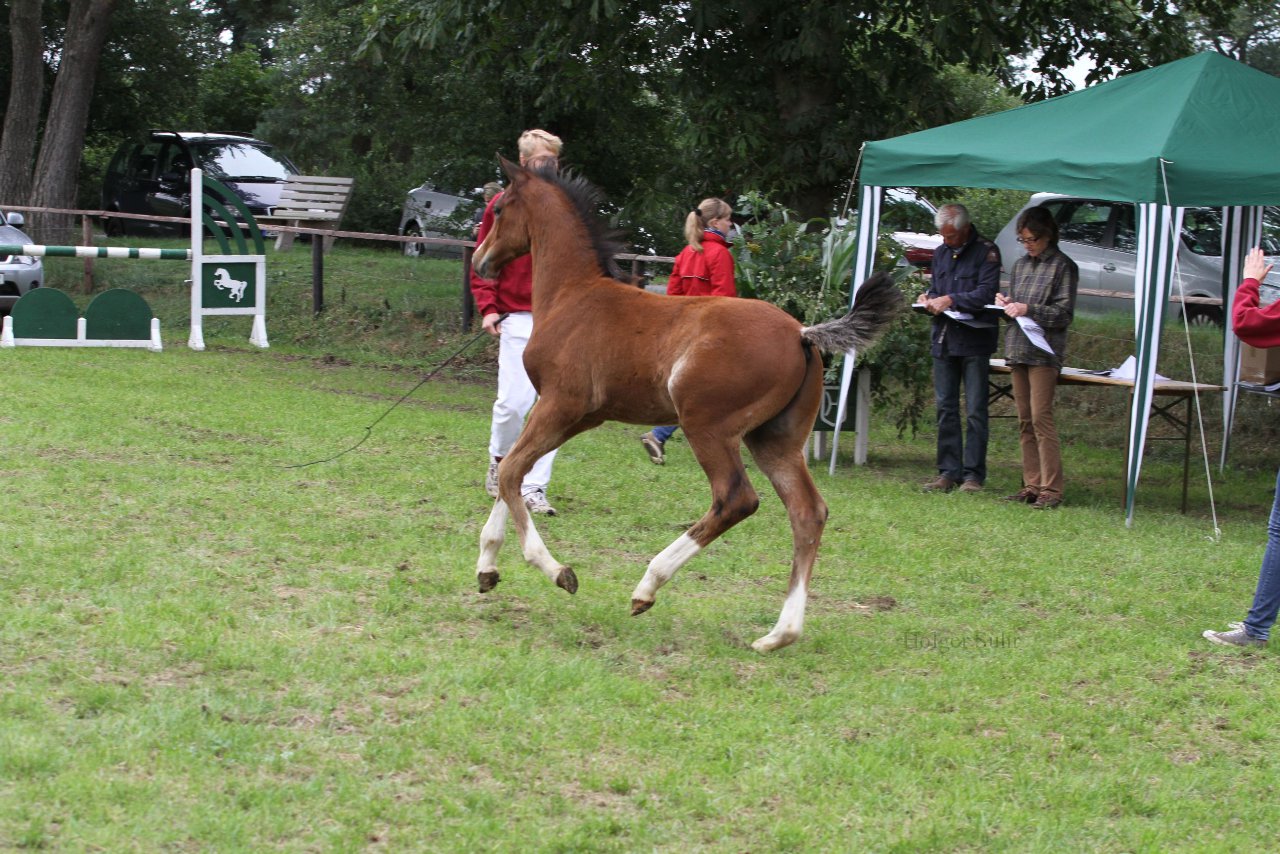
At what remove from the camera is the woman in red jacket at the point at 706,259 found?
9680 millimetres

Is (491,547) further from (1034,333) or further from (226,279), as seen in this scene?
(226,279)

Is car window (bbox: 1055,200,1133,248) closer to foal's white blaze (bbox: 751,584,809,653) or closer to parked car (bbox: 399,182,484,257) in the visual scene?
parked car (bbox: 399,182,484,257)

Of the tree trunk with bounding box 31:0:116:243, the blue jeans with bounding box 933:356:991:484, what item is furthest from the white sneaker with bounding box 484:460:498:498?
the tree trunk with bounding box 31:0:116:243

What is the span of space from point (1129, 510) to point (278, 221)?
15399 millimetres

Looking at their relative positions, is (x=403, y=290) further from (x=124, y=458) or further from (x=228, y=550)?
(x=228, y=550)

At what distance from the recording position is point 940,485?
1004cm

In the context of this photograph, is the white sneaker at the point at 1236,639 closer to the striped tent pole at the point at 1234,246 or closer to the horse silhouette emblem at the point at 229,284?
the striped tent pole at the point at 1234,246

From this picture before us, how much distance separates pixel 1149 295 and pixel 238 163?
1750 cm

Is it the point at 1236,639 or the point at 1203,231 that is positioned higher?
the point at 1203,231

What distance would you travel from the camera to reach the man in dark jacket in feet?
32.2

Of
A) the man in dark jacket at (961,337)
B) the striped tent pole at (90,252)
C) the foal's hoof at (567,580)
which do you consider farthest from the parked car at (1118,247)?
the foal's hoof at (567,580)

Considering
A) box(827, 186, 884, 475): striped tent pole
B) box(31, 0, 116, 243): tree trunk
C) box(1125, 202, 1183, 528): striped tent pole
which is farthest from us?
box(31, 0, 116, 243): tree trunk

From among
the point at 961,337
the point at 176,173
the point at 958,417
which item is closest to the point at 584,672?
the point at 961,337

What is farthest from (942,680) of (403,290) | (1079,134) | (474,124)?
(474,124)
